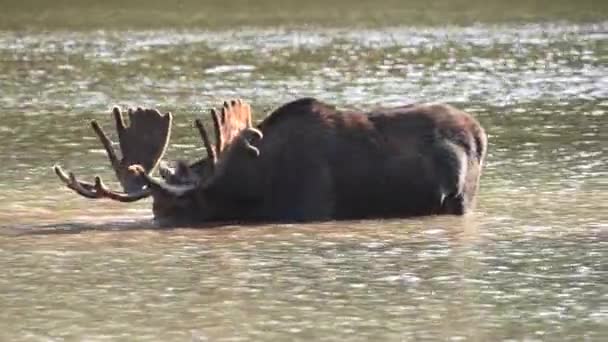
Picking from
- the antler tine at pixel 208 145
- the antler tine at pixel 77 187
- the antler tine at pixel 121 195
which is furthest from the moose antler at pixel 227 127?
the antler tine at pixel 77 187

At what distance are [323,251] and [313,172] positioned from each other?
3.74 ft

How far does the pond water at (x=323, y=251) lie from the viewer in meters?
8.51

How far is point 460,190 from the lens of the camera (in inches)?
465

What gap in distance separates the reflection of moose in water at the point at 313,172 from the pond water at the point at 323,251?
196 mm

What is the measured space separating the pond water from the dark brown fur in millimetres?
196

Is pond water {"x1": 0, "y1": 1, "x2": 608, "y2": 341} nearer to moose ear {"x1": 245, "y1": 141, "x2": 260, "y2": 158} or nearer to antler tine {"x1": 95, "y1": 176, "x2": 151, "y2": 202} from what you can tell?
antler tine {"x1": 95, "y1": 176, "x2": 151, "y2": 202}

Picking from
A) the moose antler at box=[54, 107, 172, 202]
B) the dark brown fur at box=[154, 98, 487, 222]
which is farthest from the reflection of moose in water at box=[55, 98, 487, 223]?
the moose antler at box=[54, 107, 172, 202]

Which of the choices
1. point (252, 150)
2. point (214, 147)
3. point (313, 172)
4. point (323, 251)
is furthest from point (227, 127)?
point (323, 251)

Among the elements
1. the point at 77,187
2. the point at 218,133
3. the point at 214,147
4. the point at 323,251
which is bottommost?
the point at 323,251

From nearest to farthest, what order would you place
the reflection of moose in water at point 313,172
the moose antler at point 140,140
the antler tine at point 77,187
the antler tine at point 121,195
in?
the reflection of moose in water at point 313,172
the antler tine at point 121,195
the antler tine at point 77,187
the moose antler at point 140,140

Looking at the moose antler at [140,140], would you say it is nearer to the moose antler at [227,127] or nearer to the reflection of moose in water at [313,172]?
the reflection of moose in water at [313,172]

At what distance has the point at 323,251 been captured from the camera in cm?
1052

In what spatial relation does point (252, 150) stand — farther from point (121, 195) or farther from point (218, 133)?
point (121, 195)

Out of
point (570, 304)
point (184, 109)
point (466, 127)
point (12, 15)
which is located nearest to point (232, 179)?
point (466, 127)
